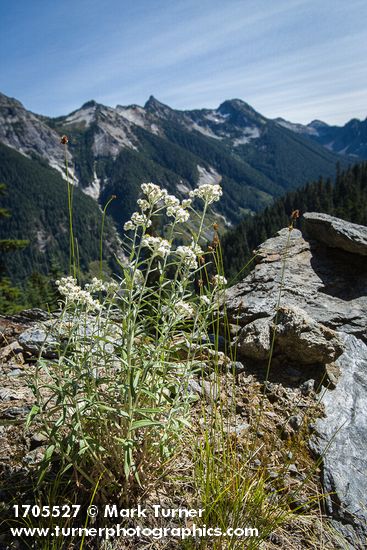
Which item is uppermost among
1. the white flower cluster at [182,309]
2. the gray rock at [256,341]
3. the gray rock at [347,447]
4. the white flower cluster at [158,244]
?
the white flower cluster at [158,244]

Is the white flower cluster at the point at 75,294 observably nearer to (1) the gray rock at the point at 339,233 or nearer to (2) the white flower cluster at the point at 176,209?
(2) the white flower cluster at the point at 176,209

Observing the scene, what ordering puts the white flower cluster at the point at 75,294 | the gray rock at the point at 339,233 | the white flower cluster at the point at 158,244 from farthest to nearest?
the gray rock at the point at 339,233
the white flower cluster at the point at 75,294
the white flower cluster at the point at 158,244

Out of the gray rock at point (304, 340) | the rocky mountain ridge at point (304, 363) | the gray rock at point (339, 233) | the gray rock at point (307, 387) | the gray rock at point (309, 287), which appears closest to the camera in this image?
the rocky mountain ridge at point (304, 363)

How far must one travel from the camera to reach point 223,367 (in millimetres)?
4996

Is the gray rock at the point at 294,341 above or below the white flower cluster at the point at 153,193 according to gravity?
below

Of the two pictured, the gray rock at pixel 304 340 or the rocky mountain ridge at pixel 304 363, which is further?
the gray rock at pixel 304 340

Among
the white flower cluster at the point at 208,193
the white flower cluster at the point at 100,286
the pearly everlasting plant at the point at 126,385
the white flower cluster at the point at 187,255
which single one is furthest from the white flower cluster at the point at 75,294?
the white flower cluster at the point at 208,193

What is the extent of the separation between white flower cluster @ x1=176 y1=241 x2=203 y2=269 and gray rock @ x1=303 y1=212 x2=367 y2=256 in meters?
4.80

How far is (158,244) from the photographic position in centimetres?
282

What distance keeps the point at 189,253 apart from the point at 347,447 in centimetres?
293

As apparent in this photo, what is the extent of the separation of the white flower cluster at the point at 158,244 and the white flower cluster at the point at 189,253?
0.14 meters

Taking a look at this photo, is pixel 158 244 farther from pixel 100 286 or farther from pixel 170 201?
pixel 100 286

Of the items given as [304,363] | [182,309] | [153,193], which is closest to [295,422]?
[304,363]

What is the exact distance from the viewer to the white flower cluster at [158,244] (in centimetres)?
274
